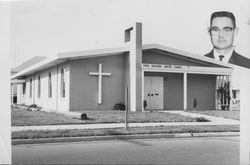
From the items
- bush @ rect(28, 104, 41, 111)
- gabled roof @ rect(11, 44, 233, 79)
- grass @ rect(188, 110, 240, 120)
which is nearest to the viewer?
gabled roof @ rect(11, 44, 233, 79)

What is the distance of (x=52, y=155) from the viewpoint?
7020 millimetres

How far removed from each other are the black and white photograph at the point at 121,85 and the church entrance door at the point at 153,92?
0.06 meters

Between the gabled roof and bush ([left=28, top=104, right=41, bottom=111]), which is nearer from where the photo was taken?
the gabled roof

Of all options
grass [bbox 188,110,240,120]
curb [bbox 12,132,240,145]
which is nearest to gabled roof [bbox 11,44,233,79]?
curb [bbox 12,132,240,145]

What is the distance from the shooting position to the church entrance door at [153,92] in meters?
12.9

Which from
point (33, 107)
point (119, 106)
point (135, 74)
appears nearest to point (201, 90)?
point (135, 74)

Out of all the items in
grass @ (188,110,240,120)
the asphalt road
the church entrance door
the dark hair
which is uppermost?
the dark hair

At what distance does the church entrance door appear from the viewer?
12.9 meters

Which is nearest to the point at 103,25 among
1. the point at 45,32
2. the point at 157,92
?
the point at 45,32

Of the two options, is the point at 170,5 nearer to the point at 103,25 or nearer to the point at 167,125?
the point at 103,25

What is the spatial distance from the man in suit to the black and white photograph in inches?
0.8

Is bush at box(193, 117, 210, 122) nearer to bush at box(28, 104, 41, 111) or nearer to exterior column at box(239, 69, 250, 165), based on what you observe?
bush at box(28, 104, 41, 111)

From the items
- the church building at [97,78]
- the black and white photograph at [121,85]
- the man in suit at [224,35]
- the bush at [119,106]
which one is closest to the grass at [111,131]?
the black and white photograph at [121,85]

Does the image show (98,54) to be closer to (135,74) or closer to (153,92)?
(135,74)
